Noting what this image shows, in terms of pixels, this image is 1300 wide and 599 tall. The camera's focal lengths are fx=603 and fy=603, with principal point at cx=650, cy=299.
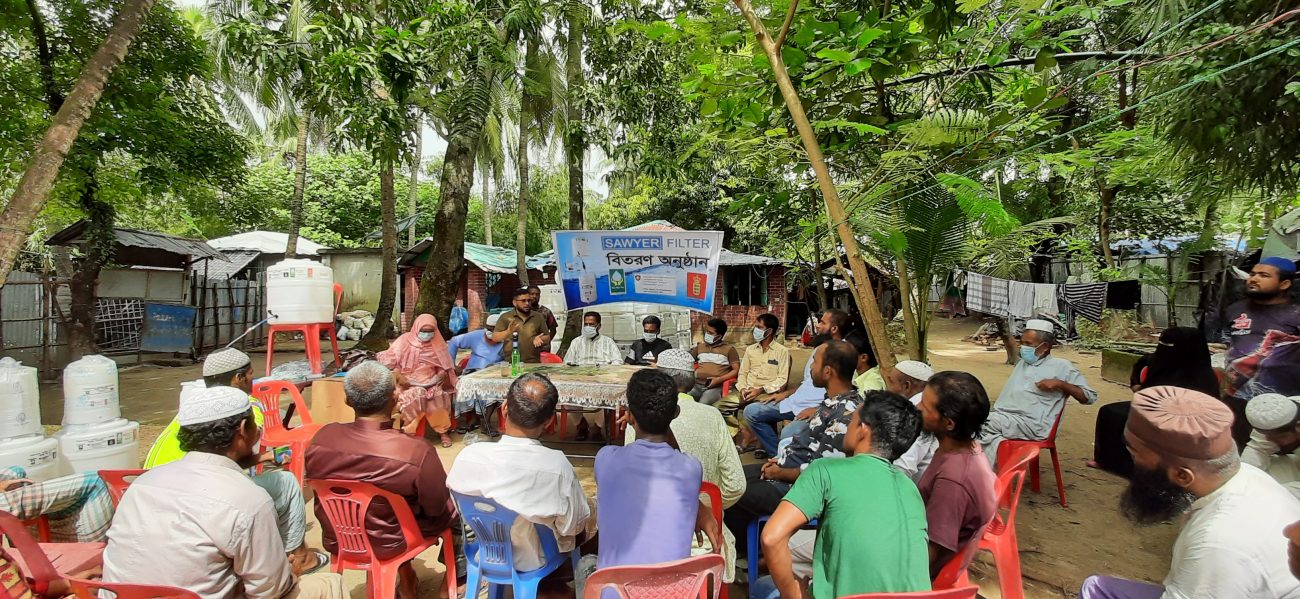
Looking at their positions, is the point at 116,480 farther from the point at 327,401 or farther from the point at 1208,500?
the point at 1208,500

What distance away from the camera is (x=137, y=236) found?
38.1 ft

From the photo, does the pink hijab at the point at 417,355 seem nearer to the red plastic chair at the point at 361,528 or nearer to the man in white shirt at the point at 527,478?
the red plastic chair at the point at 361,528

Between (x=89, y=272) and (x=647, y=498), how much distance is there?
36.8ft

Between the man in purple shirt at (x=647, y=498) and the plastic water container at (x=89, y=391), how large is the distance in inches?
123

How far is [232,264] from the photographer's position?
17.3 m

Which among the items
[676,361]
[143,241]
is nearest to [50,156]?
[676,361]

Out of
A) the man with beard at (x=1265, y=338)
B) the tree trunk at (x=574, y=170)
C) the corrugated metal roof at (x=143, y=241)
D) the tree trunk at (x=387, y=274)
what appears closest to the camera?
the man with beard at (x=1265, y=338)

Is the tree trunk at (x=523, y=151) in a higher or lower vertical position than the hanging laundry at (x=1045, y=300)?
higher

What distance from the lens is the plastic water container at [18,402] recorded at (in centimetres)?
310

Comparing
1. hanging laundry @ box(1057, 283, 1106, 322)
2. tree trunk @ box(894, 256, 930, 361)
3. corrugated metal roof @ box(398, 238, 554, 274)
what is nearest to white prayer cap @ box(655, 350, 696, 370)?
tree trunk @ box(894, 256, 930, 361)

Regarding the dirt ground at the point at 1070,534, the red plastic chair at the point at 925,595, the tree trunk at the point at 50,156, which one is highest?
the tree trunk at the point at 50,156

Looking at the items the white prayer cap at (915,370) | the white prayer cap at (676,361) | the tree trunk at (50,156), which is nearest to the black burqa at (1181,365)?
the white prayer cap at (915,370)

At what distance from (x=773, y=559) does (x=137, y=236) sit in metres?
14.3

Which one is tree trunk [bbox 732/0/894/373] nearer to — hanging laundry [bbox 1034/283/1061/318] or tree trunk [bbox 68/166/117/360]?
tree trunk [bbox 68/166/117/360]
